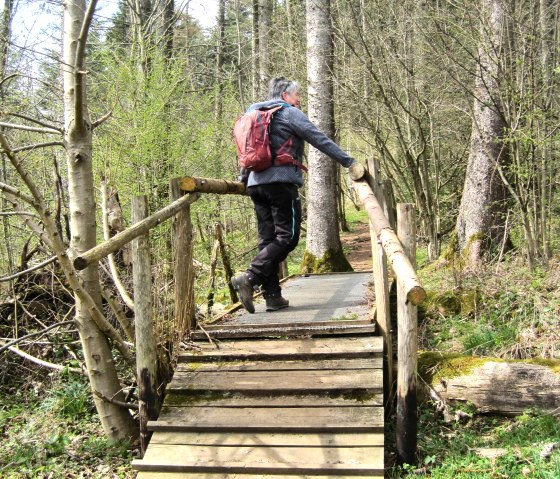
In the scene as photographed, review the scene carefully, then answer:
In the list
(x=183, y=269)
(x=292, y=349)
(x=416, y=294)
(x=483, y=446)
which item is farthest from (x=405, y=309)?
(x=183, y=269)

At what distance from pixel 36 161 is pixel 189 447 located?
6.42 metres

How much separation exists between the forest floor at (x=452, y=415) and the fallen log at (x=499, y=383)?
91 millimetres

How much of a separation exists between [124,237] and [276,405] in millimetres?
1563

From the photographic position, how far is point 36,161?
8.73 metres

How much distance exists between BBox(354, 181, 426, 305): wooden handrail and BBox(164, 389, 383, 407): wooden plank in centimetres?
87

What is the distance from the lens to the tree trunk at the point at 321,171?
863 centimetres

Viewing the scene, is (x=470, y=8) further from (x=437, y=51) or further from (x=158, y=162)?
(x=158, y=162)

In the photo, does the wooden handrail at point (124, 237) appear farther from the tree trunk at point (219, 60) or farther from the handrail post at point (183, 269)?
the tree trunk at point (219, 60)

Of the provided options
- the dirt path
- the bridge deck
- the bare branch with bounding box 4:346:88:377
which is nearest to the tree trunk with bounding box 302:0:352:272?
the dirt path

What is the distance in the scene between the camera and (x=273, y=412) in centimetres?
387

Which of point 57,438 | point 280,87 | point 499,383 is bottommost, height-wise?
point 57,438

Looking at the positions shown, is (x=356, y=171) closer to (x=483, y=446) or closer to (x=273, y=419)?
(x=273, y=419)

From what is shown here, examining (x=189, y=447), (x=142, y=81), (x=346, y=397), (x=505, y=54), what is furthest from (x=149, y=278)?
(x=142, y=81)

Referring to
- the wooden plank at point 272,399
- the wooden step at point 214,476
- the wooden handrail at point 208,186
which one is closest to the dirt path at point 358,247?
the wooden handrail at point 208,186
